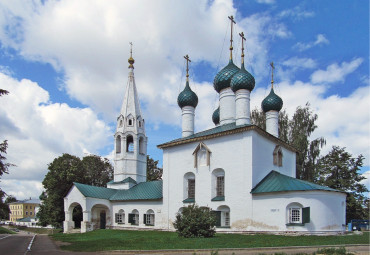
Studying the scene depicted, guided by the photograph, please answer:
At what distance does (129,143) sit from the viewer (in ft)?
98.1

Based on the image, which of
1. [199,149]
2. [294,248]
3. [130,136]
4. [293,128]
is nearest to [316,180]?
[293,128]

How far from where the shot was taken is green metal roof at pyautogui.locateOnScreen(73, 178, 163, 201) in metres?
24.8

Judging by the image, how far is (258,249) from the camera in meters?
10.4

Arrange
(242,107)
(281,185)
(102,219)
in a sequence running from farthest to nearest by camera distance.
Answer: (102,219) < (242,107) < (281,185)

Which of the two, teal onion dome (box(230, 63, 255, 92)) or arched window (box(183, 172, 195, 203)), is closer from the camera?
teal onion dome (box(230, 63, 255, 92))

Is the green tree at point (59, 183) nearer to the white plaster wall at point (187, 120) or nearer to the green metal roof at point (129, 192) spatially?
the green metal roof at point (129, 192)

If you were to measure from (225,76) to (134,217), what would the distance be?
12498 millimetres

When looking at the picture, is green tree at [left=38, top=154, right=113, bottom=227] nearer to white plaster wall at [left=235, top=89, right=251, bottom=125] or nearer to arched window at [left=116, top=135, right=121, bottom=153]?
arched window at [left=116, top=135, right=121, bottom=153]

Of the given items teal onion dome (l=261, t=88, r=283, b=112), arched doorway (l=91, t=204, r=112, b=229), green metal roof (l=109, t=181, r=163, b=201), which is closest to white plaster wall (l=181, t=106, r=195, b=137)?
green metal roof (l=109, t=181, r=163, b=201)

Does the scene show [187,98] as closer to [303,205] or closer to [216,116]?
[216,116]

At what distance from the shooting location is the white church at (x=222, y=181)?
17453mm

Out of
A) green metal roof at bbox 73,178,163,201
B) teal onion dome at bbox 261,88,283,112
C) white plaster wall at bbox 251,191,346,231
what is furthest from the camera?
teal onion dome at bbox 261,88,283,112

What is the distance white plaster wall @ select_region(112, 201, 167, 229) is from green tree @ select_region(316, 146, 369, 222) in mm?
12753

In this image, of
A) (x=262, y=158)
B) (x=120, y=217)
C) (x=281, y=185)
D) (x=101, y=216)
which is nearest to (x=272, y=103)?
(x=262, y=158)
